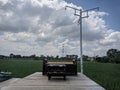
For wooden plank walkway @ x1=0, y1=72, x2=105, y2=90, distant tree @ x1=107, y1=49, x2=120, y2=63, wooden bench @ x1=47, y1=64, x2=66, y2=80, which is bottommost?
wooden plank walkway @ x1=0, y1=72, x2=105, y2=90

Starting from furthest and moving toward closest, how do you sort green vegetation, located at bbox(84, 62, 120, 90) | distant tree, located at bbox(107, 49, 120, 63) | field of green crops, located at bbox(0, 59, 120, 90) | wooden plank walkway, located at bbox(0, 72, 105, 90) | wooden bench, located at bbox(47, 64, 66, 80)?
distant tree, located at bbox(107, 49, 120, 63)
field of green crops, located at bbox(0, 59, 120, 90)
wooden bench, located at bbox(47, 64, 66, 80)
green vegetation, located at bbox(84, 62, 120, 90)
wooden plank walkway, located at bbox(0, 72, 105, 90)

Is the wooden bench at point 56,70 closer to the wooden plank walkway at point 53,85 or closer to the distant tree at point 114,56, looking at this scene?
the wooden plank walkway at point 53,85

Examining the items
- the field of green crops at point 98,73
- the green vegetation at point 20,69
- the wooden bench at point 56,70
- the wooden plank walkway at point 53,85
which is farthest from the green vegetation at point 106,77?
the green vegetation at point 20,69

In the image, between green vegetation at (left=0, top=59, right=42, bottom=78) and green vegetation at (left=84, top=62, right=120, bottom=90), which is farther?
green vegetation at (left=0, top=59, right=42, bottom=78)

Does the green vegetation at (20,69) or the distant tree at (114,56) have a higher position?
Result: the distant tree at (114,56)

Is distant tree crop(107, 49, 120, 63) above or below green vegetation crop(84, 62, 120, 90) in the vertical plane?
above

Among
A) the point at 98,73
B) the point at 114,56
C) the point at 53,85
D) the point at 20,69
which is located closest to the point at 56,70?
the point at 53,85

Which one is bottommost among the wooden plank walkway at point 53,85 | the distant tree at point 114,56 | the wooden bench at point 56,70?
the wooden plank walkway at point 53,85

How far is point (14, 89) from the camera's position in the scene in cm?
1202

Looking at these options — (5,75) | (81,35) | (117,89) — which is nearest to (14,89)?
(117,89)

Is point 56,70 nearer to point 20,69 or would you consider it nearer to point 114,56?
point 20,69

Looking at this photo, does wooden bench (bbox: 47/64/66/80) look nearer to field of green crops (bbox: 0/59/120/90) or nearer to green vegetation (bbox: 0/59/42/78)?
field of green crops (bbox: 0/59/120/90)

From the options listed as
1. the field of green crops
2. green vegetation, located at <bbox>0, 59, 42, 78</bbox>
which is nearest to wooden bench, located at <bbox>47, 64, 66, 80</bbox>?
the field of green crops

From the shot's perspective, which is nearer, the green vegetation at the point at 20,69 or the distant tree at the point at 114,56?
the green vegetation at the point at 20,69
